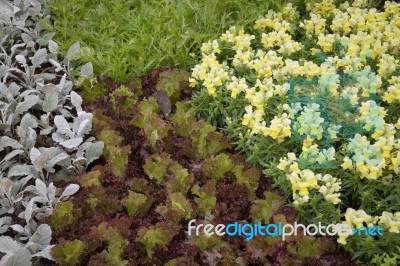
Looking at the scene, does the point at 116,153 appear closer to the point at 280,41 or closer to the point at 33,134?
the point at 33,134

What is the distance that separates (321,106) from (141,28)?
158cm

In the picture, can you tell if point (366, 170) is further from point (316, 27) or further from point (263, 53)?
point (316, 27)

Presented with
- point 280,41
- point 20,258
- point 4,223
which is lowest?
point 4,223

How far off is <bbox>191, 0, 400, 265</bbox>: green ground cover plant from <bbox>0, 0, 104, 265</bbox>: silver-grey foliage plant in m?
0.82

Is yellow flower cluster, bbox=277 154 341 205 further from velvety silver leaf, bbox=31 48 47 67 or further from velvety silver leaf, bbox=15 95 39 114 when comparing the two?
velvety silver leaf, bbox=31 48 47 67

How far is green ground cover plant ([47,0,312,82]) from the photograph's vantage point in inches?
149

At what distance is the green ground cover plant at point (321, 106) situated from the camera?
2602 millimetres

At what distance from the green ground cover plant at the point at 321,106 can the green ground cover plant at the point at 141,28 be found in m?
0.17

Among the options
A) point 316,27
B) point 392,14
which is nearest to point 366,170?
point 316,27

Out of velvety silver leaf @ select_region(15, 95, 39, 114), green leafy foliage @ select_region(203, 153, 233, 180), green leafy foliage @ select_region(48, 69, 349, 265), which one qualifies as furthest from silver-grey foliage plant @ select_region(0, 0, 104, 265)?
green leafy foliage @ select_region(203, 153, 233, 180)

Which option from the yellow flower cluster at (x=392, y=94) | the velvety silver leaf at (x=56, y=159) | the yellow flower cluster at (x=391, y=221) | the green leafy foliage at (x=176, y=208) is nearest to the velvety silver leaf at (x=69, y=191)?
the velvety silver leaf at (x=56, y=159)

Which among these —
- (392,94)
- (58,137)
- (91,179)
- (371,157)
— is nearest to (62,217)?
(91,179)

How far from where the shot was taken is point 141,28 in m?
4.00

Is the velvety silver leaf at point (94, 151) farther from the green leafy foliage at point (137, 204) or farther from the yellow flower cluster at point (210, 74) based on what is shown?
the yellow flower cluster at point (210, 74)
